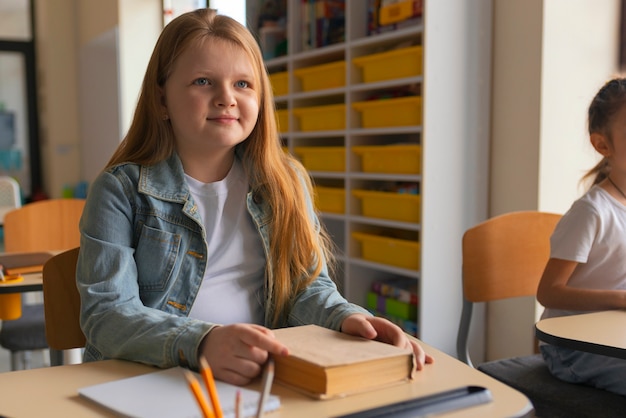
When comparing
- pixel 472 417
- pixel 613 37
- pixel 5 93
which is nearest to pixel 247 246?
pixel 472 417

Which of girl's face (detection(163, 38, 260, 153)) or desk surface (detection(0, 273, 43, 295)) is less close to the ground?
girl's face (detection(163, 38, 260, 153))

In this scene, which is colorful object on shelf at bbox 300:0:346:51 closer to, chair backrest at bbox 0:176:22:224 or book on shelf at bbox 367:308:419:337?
book on shelf at bbox 367:308:419:337

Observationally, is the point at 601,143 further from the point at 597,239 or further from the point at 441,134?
the point at 441,134

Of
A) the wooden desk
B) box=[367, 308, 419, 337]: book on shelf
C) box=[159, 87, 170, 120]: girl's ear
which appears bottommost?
box=[367, 308, 419, 337]: book on shelf

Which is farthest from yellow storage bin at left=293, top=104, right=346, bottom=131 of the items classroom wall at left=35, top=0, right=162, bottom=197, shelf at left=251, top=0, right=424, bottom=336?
classroom wall at left=35, top=0, right=162, bottom=197

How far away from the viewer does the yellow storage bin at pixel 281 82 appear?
3.45 metres

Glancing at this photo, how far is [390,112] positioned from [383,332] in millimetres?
1950

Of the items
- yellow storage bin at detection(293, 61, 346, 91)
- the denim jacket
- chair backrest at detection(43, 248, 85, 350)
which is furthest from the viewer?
yellow storage bin at detection(293, 61, 346, 91)

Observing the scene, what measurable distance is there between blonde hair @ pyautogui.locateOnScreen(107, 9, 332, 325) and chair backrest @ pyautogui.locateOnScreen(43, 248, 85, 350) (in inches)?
9.5

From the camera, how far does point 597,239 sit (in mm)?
1482

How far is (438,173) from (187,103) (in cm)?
166

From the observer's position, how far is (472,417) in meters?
0.70

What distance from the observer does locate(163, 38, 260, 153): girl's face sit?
44.1 inches

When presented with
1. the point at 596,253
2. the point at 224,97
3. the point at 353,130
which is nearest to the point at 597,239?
the point at 596,253
